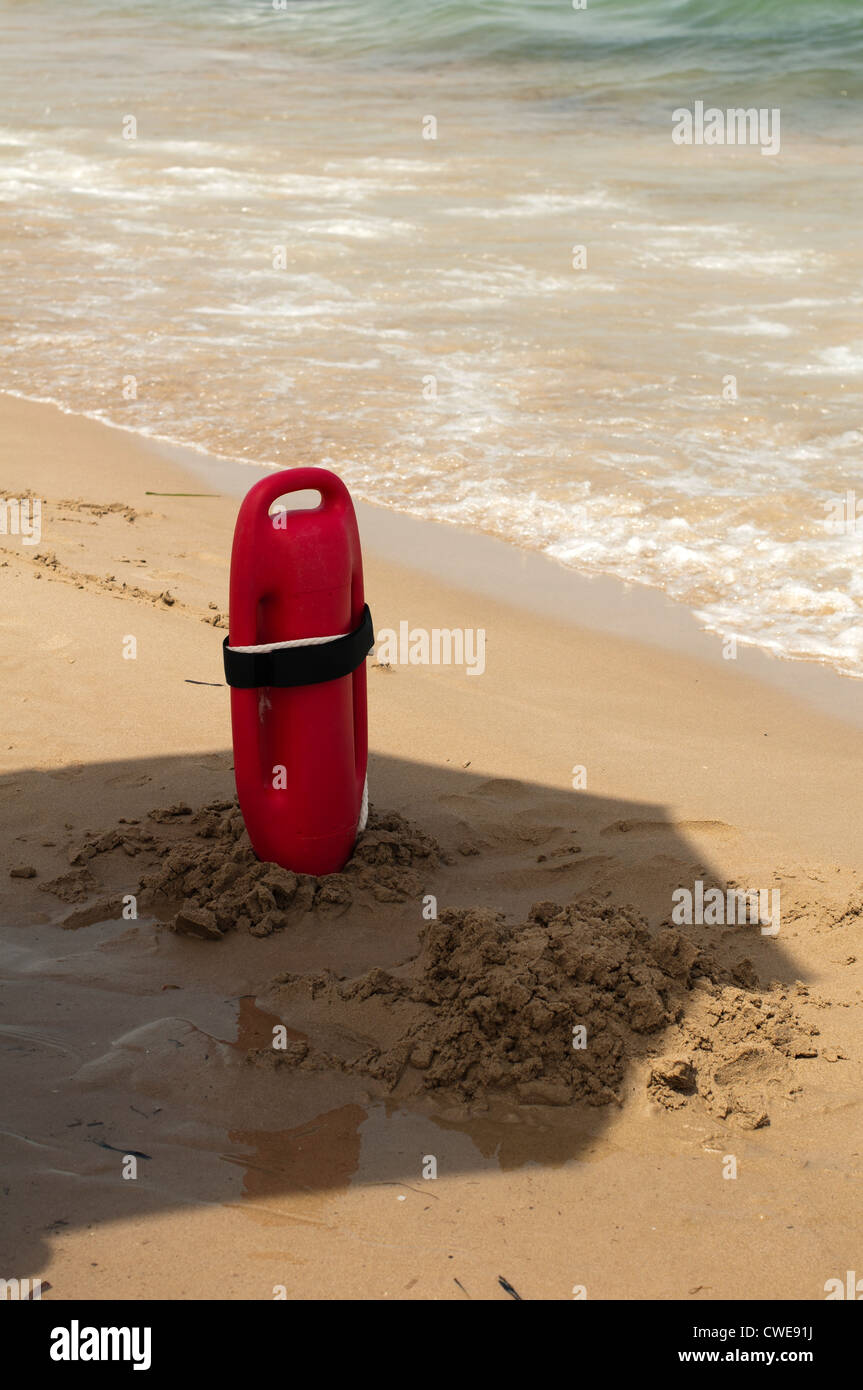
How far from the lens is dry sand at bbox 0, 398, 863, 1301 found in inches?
88.0

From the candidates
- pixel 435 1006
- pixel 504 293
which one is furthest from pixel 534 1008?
pixel 504 293

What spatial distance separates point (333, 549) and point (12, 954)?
1276 millimetres

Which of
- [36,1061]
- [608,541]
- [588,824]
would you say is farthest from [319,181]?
[36,1061]

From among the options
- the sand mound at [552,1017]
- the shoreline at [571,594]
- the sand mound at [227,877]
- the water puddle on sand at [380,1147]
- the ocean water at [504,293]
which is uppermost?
the ocean water at [504,293]

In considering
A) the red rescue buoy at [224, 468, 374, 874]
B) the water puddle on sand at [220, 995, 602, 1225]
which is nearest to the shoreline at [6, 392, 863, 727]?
the red rescue buoy at [224, 468, 374, 874]

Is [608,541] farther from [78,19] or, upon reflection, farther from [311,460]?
[78,19]

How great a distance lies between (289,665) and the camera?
3055 mm

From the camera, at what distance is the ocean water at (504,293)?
647cm

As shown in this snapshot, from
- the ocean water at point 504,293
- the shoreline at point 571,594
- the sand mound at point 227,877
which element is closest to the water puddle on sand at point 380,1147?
the sand mound at point 227,877

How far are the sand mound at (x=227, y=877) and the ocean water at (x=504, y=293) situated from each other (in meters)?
2.38

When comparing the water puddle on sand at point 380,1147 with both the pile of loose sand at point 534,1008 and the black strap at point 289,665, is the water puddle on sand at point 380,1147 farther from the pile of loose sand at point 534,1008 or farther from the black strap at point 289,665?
the black strap at point 289,665

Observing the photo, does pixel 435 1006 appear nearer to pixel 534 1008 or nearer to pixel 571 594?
pixel 534 1008

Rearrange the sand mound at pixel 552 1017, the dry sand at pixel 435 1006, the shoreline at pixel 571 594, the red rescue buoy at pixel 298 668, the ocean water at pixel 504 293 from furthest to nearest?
the ocean water at pixel 504 293
the shoreline at pixel 571 594
the red rescue buoy at pixel 298 668
the sand mound at pixel 552 1017
the dry sand at pixel 435 1006

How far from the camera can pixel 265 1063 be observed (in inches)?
104
